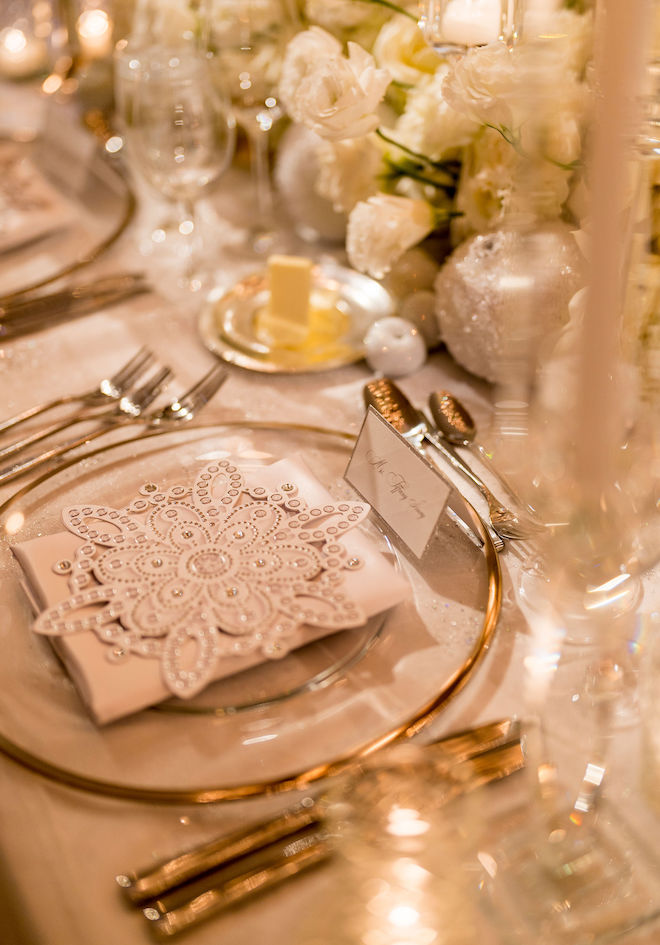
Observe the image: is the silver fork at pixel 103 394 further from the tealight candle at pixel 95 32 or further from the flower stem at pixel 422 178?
the tealight candle at pixel 95 32

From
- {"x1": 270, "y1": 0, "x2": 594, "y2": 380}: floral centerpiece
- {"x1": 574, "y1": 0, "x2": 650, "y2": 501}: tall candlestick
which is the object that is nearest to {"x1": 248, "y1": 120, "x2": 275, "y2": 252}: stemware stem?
{"x1": 270, "y1": 0, "x2": 594, "y2": 380}: floral centerpiece

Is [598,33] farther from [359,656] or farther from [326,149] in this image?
[326,149]

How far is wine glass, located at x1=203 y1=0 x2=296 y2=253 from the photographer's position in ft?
3.90

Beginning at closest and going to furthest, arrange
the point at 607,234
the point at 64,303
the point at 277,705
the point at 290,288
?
the point at 607,234
the point at 277,705
the point at 290,288
the point at 64,303

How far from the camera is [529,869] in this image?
493 millimetres

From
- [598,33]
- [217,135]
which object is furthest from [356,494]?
[217,135]

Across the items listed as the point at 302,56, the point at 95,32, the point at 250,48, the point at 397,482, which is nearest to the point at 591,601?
the point at 397,482

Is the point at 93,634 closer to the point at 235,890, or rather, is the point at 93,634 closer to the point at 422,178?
the point at 235,890

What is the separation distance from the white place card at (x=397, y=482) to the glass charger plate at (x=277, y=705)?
0.02 metres

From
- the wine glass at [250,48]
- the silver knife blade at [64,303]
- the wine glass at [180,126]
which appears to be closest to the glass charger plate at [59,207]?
the silver knife blade at [64,303]

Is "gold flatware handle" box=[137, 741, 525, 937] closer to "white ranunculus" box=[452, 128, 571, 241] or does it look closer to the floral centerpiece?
the floral centerpiece

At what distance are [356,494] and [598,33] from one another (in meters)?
0.45

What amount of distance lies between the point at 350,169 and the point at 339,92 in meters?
0.16

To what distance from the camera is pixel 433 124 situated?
940 mm
